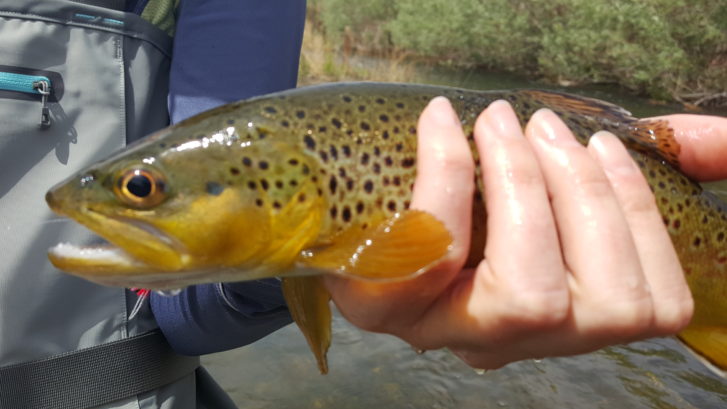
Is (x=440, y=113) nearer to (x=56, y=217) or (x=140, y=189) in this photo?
(x=140, y=189)

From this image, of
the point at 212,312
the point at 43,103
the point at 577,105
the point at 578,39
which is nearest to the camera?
the point at 577,105

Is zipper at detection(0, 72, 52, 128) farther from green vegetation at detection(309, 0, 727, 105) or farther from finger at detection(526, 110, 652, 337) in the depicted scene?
green vegetation at detection(309, 0, 727, 105)

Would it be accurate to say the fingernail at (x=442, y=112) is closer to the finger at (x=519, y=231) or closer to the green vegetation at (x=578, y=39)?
the finger at (x=519, y=231)

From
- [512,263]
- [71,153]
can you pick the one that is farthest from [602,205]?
[71,153]

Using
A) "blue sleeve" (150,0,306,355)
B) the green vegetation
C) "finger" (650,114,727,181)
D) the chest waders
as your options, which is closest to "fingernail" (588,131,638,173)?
"finger" (650,114,727,181)

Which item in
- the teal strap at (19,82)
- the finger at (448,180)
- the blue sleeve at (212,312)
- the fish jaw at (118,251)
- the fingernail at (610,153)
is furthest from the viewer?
the blue sleeve at (212,312)

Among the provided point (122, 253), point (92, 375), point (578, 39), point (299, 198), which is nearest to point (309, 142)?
point (299, 198)

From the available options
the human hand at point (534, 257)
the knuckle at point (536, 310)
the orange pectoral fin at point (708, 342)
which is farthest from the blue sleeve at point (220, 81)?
the orange pectoral fin at point (708, 342)
